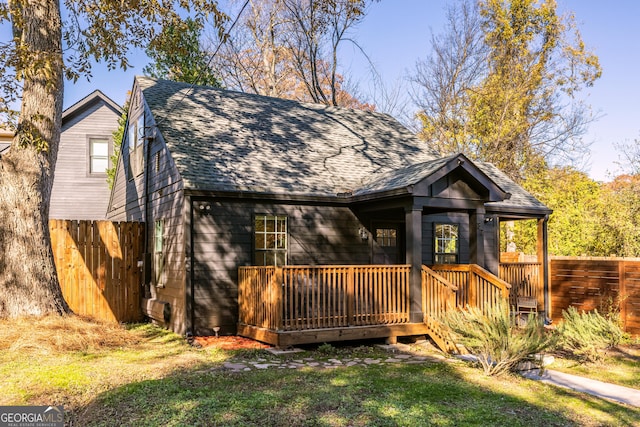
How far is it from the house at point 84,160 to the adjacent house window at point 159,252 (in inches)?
380

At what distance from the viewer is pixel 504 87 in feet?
83.8

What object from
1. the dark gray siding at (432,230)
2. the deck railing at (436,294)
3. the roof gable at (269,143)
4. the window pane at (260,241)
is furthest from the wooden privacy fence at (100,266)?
the dark gray siding at (432,230)

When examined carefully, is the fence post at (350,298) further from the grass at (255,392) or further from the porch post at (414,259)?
the porch post at (414,259)

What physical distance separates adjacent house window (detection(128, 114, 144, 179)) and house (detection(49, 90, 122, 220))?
6.25 meters

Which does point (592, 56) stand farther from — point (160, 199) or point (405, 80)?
point (160, 199)

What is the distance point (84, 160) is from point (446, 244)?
1453cm

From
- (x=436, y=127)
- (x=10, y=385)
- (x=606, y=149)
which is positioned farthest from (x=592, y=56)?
(x=10, y=385)

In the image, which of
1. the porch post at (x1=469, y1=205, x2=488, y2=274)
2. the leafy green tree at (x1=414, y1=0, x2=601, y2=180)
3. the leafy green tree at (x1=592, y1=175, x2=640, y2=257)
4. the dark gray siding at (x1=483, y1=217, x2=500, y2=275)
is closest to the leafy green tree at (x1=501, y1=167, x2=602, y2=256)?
the leafy green tree at (x1=414, y1=0, x2=601, y2=180)

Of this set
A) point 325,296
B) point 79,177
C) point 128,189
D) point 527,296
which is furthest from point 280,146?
point 79,177

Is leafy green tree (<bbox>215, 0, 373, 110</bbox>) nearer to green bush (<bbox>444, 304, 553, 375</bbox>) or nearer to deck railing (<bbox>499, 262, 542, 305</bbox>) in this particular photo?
deck railing (<bbox>499, 262, 542, 305</bbox>)

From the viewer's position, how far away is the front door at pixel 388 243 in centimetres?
1295

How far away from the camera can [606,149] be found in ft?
80.3

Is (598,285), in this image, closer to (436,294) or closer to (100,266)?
(436,294)

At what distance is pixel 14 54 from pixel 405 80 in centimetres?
2000
